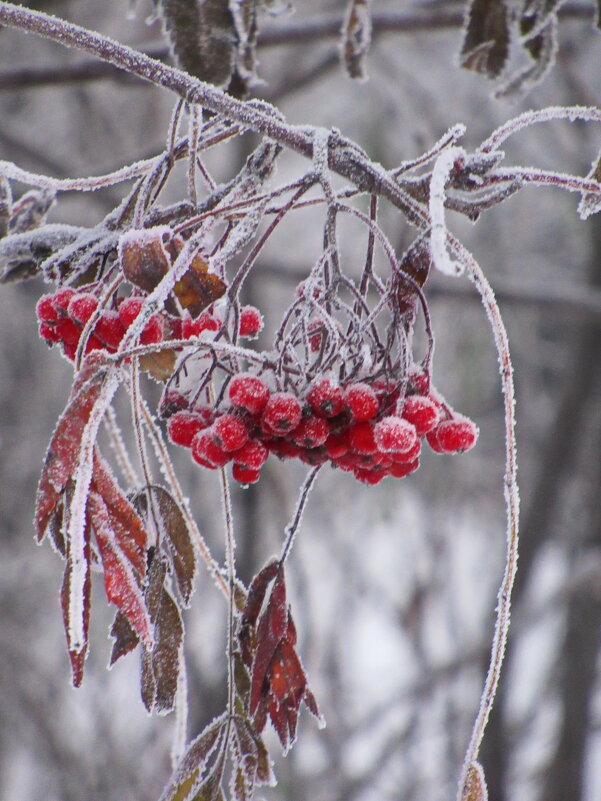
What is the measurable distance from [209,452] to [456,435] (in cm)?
23

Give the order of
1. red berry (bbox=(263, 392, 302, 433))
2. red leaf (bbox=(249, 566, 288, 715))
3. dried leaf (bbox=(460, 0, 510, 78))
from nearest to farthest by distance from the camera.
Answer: red berry (bbox=(263, 392, 302, 433)), red leaf (bbox=(249, 566, 288, 715)), dried leaf (bbox=(460, 0, 510, 78))

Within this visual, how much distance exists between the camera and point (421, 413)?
2.22 ft

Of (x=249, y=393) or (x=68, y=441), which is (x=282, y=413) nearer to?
(x=249, y=393)

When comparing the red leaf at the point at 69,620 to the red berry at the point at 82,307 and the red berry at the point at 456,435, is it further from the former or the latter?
the red berry at the point at 456,435

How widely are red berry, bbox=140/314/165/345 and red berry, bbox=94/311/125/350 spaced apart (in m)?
0.02

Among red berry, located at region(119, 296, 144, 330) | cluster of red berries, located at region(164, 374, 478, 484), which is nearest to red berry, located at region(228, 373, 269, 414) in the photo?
cluster of red berries, located at region(164, 374, 478, 484)

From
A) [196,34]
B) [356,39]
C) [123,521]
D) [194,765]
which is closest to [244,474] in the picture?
[123,521]

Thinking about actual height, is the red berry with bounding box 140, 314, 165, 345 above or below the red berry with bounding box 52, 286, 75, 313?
below

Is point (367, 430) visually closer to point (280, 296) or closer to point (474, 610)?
point (280, 296)

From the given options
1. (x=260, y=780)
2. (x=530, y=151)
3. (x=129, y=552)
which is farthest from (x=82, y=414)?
(x=530, y=151)

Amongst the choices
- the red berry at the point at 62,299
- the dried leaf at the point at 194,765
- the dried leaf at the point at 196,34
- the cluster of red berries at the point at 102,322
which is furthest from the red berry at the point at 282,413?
the dried leaf at the point at 196,34

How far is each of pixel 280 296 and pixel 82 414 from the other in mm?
4072

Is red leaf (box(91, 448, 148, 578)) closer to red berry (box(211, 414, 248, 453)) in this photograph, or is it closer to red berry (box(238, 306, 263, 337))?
red berry (box(211, 414, 248, 453))

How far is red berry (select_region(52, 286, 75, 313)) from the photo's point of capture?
710mm
